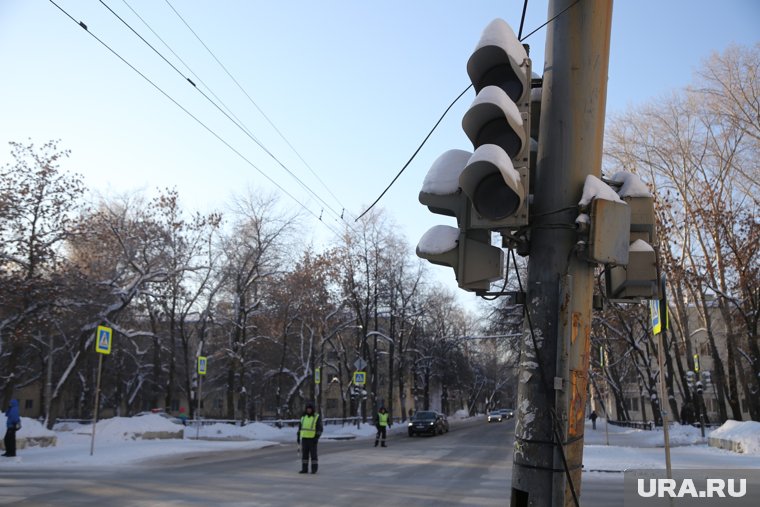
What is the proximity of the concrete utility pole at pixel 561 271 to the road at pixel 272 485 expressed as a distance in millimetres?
7081

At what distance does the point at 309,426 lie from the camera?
14391 millimetres

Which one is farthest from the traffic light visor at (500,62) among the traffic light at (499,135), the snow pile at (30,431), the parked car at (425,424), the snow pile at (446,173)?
the parked car at (425,424)

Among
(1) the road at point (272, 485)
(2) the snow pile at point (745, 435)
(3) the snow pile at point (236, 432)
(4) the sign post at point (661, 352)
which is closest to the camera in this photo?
(4) the sign post at point (661, 352)

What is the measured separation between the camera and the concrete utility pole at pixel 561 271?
3.09 meters

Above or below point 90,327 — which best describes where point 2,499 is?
below

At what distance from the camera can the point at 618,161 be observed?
33.1 m

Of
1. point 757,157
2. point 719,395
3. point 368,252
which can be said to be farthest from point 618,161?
point 368,252

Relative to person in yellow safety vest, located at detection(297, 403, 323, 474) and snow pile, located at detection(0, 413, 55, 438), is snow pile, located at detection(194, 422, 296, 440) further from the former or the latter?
person in yellow safety vest, located at detection(297, 403, 323, 474)

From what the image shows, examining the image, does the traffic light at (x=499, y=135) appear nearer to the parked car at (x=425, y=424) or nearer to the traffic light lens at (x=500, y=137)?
the traffic light lens at (x=500, y=137)

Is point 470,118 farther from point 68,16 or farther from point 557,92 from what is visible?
point 68,16

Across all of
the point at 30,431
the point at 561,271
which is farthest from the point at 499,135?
the point at 30,431

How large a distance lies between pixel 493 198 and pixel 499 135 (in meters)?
0.34

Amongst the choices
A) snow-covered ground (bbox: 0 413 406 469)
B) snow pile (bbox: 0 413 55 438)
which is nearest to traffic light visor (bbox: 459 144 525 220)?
snow-covered ground (bbox: 0 413 406 469)

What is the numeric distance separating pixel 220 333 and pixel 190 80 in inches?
1996
